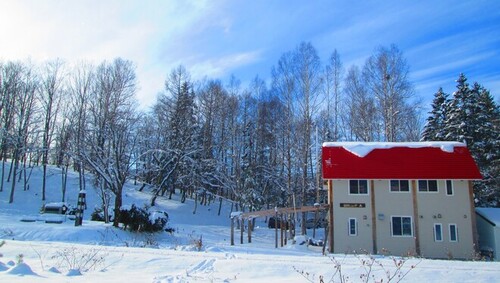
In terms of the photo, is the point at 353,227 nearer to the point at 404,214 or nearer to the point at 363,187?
the point at 363,187

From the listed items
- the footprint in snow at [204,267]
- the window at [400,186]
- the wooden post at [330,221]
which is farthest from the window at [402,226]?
the footprint in snow at [204,267]

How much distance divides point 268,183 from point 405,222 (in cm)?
1992

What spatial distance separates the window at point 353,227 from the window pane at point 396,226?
230 cm

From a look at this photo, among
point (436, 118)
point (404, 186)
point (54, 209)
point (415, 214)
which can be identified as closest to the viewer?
point (415, 214)

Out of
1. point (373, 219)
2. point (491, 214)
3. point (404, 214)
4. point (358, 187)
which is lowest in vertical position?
point (373, 219)

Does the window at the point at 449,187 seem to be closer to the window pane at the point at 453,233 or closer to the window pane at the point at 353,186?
the window pane at the point at 453,233

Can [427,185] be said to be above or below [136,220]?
above

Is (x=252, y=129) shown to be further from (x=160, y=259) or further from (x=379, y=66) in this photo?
(x=160, y=259)

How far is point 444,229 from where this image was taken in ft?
76.4

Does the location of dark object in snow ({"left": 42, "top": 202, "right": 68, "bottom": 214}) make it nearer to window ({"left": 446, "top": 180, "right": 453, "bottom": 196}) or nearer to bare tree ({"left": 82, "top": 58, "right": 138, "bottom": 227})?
bare tree ({"left": 82, "top": 58, "right": 138, "bottom": 227})

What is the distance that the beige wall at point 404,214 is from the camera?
23.0m

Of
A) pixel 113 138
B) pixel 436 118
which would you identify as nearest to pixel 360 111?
pixel 436 118

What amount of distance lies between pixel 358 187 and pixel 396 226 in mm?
3326

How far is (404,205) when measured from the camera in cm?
2373
